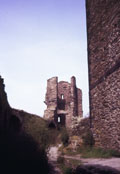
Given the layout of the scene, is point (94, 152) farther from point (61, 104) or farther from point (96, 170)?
point (61, 104)

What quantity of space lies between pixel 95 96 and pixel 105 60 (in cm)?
170

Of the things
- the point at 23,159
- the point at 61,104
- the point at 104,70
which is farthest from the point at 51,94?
the point at 23,159

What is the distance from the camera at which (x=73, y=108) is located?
81.5 ft

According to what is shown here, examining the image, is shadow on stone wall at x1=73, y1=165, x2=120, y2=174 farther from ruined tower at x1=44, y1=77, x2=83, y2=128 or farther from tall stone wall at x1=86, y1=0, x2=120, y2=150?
ruined tower at x1=44, y1=77, x2=83, y2=128

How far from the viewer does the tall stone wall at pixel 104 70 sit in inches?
255

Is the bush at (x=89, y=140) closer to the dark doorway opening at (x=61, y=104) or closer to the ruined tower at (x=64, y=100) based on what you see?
the ruined tower at (x=64, y=100)

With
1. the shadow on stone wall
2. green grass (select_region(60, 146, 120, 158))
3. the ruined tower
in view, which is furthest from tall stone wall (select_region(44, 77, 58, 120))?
the shadow on stone wall

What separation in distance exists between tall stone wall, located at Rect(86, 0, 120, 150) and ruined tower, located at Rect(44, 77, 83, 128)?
53.0 feet

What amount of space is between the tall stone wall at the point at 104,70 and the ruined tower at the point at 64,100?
16143mm

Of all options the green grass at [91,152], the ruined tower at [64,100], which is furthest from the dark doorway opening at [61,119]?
the green grass at [91,152]

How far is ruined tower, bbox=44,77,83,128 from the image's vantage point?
24.7 metres

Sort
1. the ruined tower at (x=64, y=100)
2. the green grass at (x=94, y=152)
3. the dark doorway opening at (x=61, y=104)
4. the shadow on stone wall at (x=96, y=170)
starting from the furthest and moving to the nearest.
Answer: the dark doorway opening at (x=61, y=104) < the ruined tower at (x=64, y=100) < the green grass at (x=94, y=152) < the shadow on stone wall at (x=96, y=170)

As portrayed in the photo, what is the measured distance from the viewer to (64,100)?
26.2 m

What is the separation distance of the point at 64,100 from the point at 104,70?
19.1 metres
